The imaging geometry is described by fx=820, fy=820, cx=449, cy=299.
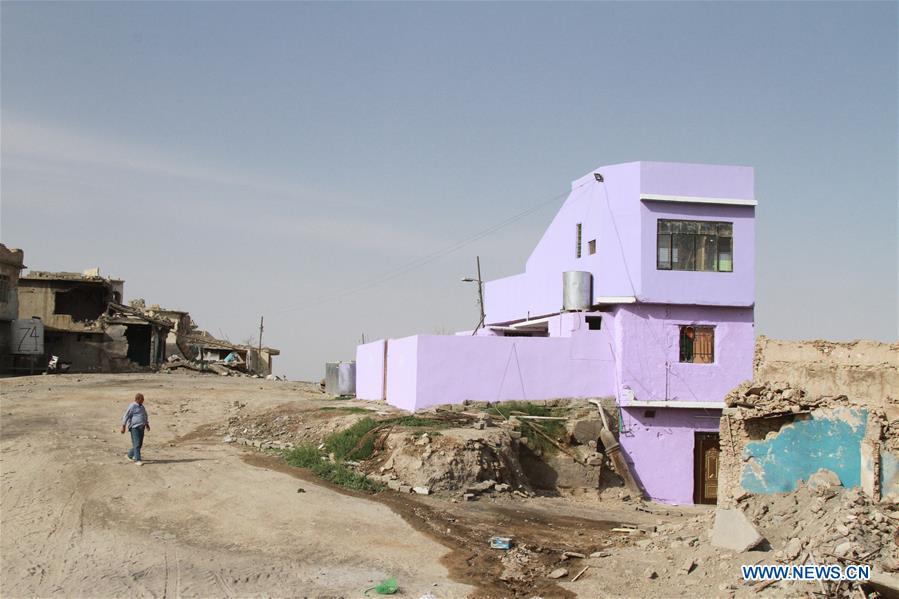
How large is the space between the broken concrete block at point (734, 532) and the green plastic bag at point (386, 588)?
4901 mm

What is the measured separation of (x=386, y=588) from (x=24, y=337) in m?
35.9

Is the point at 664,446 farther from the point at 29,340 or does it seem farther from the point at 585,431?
the point at 29,340

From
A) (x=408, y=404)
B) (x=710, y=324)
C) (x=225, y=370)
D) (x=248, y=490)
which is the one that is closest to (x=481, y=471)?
(x=248, y=490)

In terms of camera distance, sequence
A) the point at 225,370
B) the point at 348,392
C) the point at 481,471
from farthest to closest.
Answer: the point at 225,370, the point at 348,392, the point at 481,471

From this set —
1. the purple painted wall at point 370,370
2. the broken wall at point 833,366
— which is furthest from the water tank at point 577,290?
the broken wall at point 833,366

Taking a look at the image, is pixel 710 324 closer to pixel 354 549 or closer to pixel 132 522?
pixel 354 549

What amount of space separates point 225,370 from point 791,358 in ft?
127

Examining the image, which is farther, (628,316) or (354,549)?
(628,316)

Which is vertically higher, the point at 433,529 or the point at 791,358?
the point at 791,358

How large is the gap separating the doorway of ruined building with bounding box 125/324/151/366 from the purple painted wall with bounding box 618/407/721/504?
33.5 m

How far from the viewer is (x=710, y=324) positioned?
26.9m

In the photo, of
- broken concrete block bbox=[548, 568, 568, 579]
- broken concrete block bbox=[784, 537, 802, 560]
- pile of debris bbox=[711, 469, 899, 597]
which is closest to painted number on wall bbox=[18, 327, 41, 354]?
broken concrete block bbox=[548, 568, 568, 579]

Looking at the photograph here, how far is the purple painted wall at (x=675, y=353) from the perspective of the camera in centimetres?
2642

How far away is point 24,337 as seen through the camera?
41.2m
